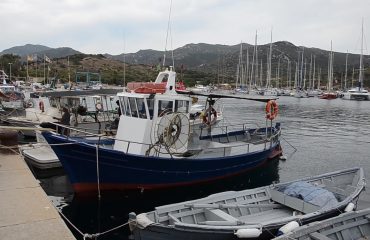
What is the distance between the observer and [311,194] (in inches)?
421

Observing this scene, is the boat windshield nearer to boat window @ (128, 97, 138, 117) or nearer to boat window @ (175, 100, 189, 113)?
boat window @ (128, 97, 138, 117)

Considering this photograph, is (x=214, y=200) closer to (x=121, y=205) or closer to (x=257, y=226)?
(x=257, y=226)

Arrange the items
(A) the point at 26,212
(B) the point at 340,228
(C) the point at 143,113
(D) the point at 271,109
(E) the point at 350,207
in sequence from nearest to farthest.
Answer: (A) the point at 26,212 → (B) the point at 340,228 → (E) the point at 350,207 → (C) the point at 143,113 → (D) the point at 271,109

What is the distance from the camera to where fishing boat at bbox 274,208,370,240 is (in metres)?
7.89

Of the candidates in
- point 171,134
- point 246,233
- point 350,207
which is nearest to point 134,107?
point 171,134

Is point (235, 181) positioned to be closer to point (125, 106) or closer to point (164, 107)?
point (164, 107)

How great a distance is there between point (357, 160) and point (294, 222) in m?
14.9

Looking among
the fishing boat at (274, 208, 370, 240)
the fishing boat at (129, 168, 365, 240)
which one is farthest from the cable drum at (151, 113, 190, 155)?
the fishing boat at (274, 208, 370, 240)

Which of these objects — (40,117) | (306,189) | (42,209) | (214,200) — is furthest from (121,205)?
(40,117)

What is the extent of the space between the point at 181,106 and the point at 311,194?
5927 mm

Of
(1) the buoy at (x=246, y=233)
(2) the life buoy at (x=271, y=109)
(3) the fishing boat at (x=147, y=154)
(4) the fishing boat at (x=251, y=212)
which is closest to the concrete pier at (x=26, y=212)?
(4) the fishing boat at (x=251, y=212)

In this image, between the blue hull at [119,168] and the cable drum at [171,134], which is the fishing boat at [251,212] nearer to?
the blue hull at [119,168]

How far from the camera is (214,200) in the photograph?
406 inches

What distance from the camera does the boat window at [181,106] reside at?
14.5 m
